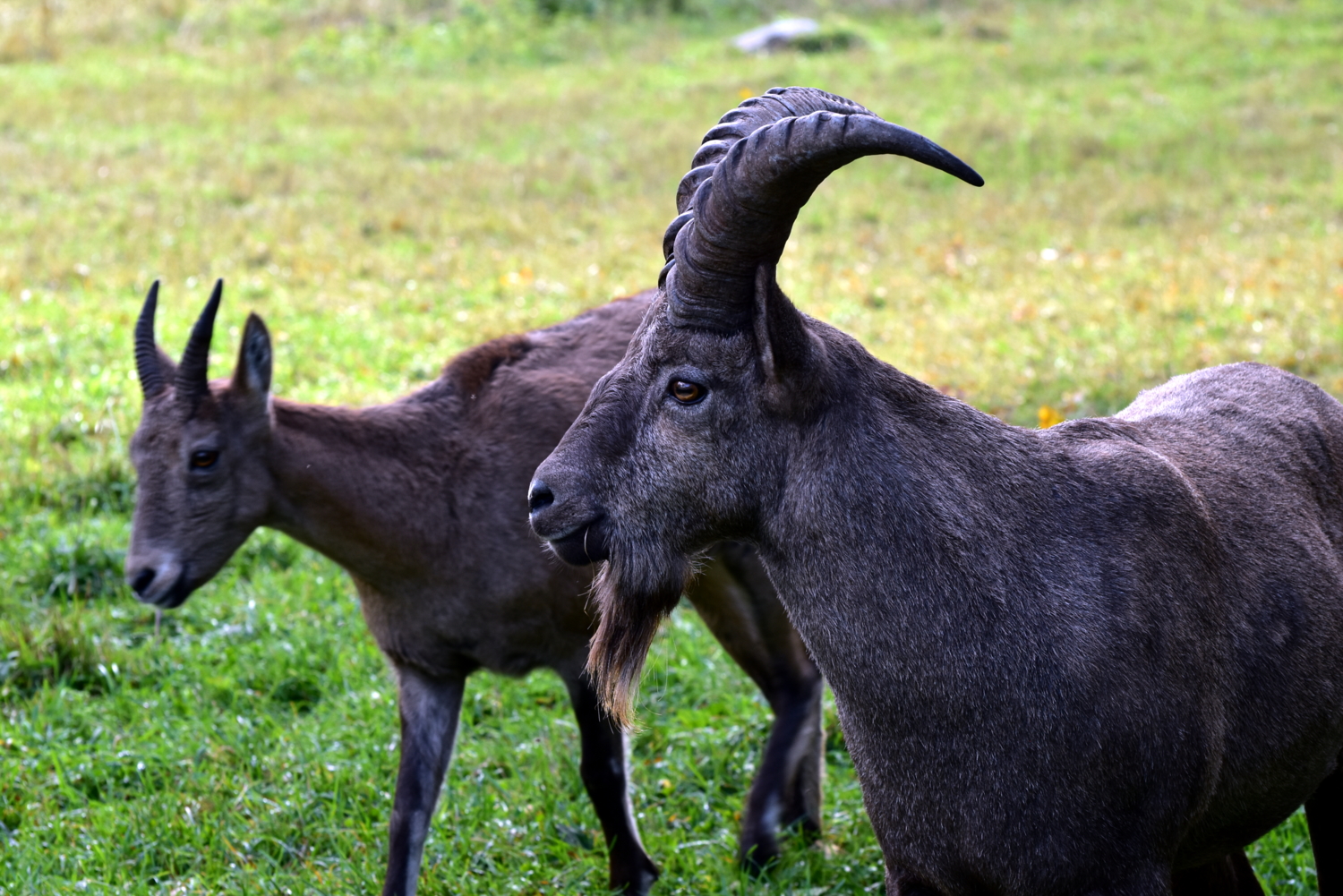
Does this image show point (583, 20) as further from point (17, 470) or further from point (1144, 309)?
point (17, 470)

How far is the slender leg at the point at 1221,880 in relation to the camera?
12.4 ft

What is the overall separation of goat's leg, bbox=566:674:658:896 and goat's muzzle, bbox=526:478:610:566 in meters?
1.75

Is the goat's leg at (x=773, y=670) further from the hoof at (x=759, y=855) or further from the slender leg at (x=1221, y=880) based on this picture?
the slender leg at (x=1221, y=880)

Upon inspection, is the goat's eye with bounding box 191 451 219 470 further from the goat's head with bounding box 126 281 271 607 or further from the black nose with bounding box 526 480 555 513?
the black nose with bounding box 526 480 555 513

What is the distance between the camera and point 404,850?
176 inches

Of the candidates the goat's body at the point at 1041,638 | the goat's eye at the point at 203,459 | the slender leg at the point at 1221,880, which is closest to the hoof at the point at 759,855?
the slender leg at the point at 1221,880

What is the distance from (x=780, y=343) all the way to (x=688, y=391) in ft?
0.78

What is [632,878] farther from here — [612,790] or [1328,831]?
[1328,831]

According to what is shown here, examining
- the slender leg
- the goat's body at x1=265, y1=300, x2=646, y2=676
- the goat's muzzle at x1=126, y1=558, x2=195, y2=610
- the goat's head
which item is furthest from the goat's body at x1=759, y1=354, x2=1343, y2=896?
the goat's muzzle at x1=126, y1=558, x2=195, y2=610

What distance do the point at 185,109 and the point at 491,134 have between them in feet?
14.6

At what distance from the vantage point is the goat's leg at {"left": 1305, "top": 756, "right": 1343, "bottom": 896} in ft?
11.6

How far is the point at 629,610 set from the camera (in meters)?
3.04

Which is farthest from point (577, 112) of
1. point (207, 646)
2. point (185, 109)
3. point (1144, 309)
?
point (207, 646)

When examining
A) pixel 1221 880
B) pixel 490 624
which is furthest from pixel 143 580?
pixel 1221 880
